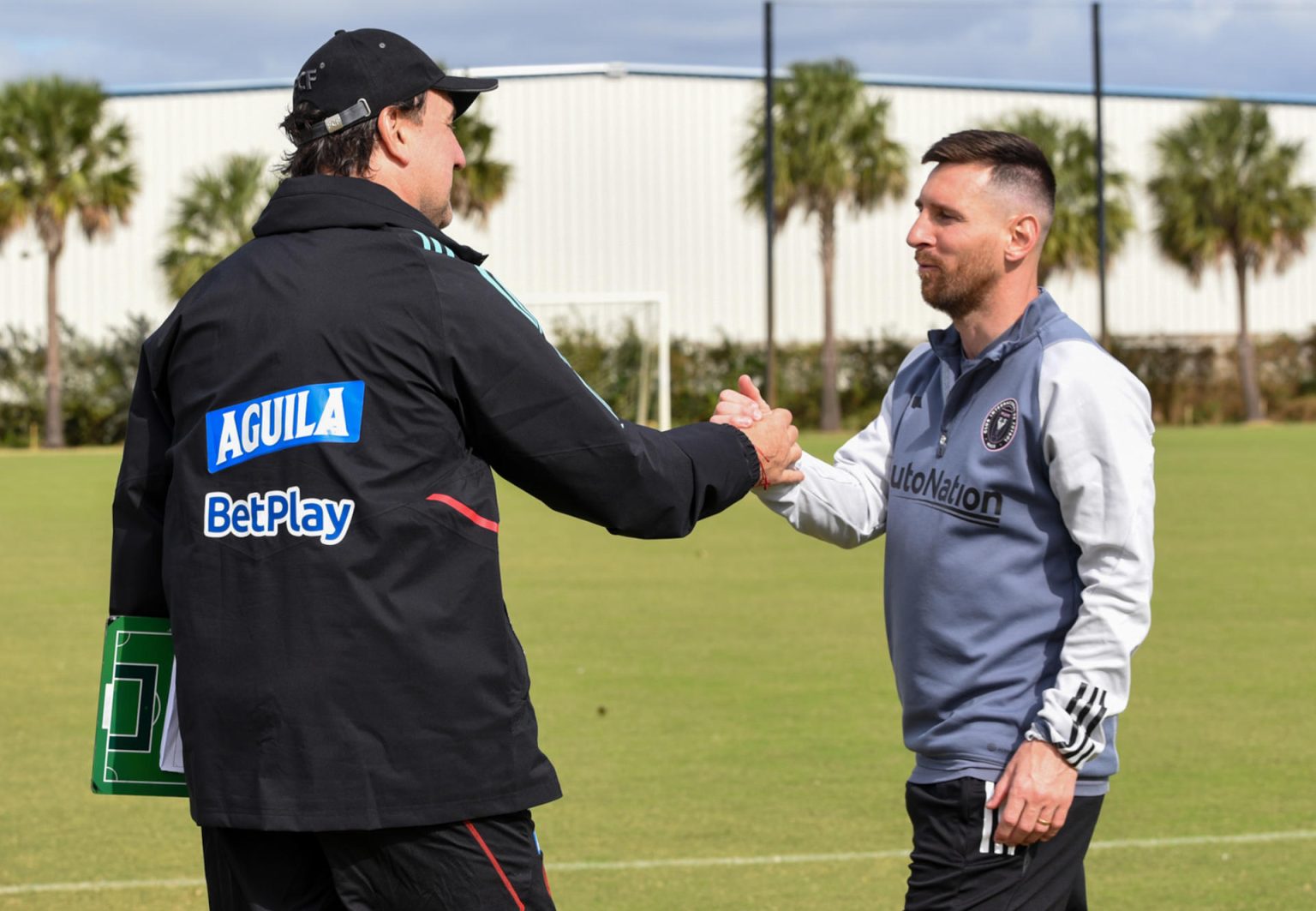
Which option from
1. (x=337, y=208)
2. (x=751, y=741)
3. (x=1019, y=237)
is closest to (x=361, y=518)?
(x=337, y=208)

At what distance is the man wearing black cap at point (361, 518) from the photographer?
263cm

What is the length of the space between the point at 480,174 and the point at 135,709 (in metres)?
43.1

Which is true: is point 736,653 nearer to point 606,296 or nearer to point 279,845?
point 279,845

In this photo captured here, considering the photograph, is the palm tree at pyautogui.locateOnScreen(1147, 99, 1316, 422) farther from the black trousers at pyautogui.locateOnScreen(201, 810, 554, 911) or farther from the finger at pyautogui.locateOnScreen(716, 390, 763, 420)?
the black trousers at pyautogui.locateOnScreen(201, 810, 554, 911)

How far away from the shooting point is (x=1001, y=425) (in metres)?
3.29

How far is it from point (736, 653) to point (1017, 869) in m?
7.13

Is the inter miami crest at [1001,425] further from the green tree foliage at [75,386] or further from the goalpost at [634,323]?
the green tree foliage at [75,386]

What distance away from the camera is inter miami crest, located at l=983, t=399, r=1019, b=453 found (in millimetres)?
3268

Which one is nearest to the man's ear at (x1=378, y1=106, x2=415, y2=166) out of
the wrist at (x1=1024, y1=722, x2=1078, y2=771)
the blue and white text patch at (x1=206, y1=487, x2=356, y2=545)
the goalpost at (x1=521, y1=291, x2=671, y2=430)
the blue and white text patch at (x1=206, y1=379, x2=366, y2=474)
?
the blue and white text patch at (x1=206, y1=379, x2=366, y2=474)

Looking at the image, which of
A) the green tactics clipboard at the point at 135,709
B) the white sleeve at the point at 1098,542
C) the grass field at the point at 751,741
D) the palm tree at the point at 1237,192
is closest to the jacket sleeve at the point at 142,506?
the green tactics clipboard at the point at 135,709

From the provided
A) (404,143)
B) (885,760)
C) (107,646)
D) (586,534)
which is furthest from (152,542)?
(586,534)

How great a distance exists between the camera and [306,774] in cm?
266

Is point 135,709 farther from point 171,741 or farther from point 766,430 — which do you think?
point 766,430

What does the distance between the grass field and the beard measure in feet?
8.41
